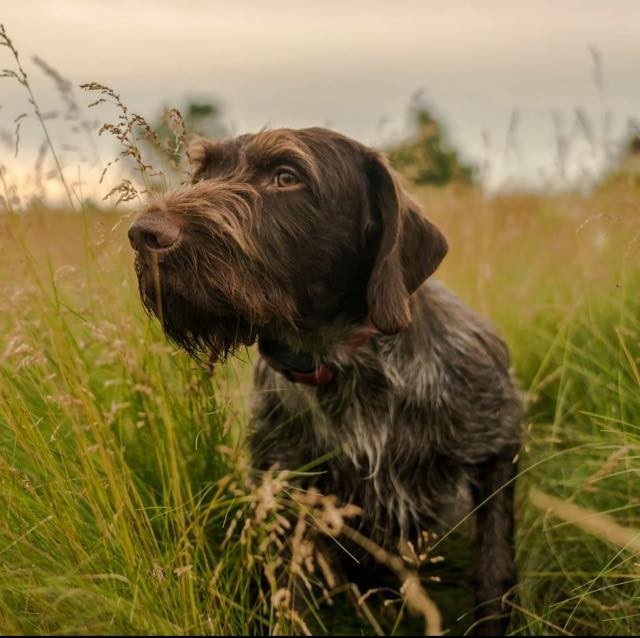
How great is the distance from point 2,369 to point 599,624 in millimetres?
2228

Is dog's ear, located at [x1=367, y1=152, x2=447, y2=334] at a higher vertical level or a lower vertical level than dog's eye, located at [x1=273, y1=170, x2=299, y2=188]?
lower

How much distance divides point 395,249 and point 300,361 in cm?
61

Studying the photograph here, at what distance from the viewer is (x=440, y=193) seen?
342 inches

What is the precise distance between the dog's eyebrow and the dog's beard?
591 mm

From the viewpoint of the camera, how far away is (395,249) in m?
3.13

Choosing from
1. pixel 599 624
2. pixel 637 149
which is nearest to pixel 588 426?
pixel 599 624

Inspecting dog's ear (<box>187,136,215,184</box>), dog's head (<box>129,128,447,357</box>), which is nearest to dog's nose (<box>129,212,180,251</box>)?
dog's head (<box>129,128,447,357</box>)

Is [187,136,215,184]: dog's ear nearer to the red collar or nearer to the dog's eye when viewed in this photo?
the dog's eye

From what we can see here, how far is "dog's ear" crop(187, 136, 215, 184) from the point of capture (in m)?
3.38

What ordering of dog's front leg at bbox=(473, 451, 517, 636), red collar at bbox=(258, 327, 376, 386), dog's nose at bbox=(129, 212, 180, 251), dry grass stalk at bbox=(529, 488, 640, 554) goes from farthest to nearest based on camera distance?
red collar at bbox=(258, 327, 376, 386) → dog's front leg at bbox=(473, 451, 517, 636) → dry grass stalk at bbox=(529, 488, 640, 554) → dog's nose at bbox=(129, 212, 180, 251)

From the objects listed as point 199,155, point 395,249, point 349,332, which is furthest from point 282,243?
point 199,155

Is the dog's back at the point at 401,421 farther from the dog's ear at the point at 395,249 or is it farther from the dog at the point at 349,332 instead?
the dog's ear at the point at 395,249

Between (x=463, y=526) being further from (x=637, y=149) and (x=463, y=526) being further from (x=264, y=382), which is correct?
(x=637, y=149)

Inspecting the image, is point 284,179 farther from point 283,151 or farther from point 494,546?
point 494,546
